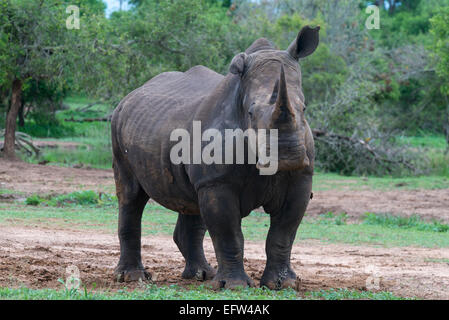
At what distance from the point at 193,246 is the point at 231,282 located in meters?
1.57

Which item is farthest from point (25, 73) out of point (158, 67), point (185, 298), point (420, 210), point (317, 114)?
point (185, 298)

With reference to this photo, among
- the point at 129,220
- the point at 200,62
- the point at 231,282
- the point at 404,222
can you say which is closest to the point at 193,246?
the point at 129,220

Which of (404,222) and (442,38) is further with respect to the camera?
(442,38)

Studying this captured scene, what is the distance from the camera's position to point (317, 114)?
70.1 ft

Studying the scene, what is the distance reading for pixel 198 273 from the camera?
7695 mm

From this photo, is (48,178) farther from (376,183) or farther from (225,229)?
(225,229)

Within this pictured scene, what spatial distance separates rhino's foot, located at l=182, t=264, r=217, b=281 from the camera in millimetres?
7680

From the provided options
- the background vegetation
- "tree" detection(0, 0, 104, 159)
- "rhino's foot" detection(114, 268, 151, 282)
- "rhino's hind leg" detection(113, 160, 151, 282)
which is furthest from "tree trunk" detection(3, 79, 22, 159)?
"rhino's foot" detection(114, 268, 151, 282)

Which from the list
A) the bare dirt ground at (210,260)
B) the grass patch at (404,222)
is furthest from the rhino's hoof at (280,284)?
the grass patch at (404,222)

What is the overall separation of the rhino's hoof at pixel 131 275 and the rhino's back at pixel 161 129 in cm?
82

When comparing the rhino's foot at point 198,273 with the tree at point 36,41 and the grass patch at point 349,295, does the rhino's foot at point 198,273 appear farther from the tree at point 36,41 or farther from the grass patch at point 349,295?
the tree at point 36,41

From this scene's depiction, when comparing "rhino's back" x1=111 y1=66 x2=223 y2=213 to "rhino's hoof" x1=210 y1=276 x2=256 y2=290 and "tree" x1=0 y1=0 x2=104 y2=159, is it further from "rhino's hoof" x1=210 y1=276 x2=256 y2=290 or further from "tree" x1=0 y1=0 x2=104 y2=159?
"tree" x1=0 y1=0 x2=104 y2=159
